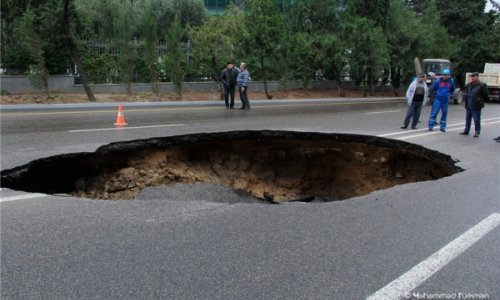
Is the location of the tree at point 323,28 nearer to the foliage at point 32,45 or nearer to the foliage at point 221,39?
the foliage at point 221,39

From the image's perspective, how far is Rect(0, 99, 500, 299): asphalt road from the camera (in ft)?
10.1

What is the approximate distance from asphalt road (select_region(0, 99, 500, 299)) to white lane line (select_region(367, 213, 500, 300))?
0.5 inches

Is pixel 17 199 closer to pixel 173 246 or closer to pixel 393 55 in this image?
pixel 173 246

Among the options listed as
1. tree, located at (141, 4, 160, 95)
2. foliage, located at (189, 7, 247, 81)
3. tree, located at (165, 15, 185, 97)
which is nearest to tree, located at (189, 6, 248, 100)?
foliage, located at (189, 7, 247, 81)

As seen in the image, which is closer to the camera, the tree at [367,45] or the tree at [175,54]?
the tree at [175,54]

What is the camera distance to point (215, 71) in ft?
80.1

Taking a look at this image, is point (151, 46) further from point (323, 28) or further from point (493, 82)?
point (493, 82)

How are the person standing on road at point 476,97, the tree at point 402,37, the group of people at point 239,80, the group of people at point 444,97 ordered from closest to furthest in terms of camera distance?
the person standing on road at point 476,97
the group of people at point 444,97
the group of people at point 239,80
the tree at point 402,37

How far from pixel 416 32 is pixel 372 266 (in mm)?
29945

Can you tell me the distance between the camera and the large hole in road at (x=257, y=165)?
6.99 meters

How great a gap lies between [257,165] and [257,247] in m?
6.00

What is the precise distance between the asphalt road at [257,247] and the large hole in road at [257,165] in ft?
4.21

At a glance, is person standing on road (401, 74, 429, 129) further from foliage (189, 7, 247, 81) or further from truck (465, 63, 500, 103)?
truck (465, 63, 500, 103)

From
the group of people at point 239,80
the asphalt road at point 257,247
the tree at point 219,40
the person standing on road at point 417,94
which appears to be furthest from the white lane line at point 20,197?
the tree at point 219,40
